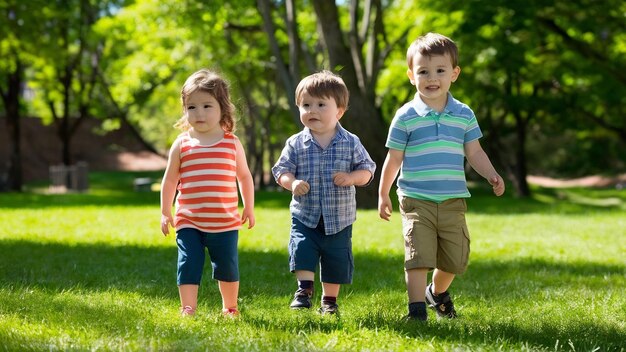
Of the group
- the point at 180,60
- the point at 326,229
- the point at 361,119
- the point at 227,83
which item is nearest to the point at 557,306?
the point at 326,229

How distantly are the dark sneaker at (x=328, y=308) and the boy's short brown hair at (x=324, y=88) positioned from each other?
1.26 m

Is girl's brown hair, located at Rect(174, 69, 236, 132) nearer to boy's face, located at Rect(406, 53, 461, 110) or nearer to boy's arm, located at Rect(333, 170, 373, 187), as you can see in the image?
boy's arm, located at Rect(333, 170, 373, 187)

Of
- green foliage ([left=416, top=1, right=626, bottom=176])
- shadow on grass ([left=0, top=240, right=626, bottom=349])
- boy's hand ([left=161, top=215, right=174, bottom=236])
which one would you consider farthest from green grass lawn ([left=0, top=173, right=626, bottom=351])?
green foliage ([left=416, top=1, right=626, bottom=176])

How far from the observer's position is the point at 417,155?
5.68 m

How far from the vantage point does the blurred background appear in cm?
1986

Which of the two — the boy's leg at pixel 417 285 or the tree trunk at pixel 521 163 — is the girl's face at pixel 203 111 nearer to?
the boy's leg at pixel 417 285

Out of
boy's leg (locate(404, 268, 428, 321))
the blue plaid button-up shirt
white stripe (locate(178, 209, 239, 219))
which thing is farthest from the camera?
the blue plaid button-up shirt

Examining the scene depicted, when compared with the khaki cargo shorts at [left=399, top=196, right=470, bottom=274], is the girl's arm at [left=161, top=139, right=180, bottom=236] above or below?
above

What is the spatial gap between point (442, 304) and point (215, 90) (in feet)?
6.66

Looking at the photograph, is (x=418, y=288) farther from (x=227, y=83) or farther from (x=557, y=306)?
(x=227, y=83)

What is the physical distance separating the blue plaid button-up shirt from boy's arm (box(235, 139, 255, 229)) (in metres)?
0.18

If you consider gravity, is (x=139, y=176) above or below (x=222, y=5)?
below

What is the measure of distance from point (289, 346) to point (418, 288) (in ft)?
4.81

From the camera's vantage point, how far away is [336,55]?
61.9 feet
